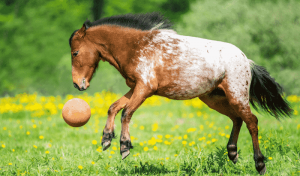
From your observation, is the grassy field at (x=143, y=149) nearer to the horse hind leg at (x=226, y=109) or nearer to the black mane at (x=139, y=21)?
the horse hind leg at (x=226, y=109)

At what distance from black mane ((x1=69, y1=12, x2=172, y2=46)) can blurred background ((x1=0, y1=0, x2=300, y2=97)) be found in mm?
8884

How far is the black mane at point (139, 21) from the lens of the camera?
147 inches

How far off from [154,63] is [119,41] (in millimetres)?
556

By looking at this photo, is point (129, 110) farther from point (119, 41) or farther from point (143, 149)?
point (143, 149)

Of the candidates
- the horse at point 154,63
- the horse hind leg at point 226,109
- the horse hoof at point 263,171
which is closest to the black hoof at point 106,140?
the horse at point 154,63

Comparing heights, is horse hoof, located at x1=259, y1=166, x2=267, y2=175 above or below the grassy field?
above

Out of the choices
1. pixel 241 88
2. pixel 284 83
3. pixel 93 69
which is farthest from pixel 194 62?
pixel 284 83

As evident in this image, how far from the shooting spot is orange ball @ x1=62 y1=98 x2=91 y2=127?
3.63 m

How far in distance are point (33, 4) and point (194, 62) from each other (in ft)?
57.7

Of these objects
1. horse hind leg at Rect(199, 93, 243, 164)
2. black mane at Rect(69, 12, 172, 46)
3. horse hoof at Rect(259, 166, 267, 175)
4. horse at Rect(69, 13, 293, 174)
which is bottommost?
horse hoof at Rect(259, 166, 267, 175)

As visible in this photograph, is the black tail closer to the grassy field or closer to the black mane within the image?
the grassy field

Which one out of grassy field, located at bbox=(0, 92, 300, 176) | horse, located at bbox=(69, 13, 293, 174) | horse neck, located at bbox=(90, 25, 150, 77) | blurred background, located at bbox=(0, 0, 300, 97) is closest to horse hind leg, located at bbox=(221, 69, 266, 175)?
horse, located at bbox=(69, 13, 293, 174)

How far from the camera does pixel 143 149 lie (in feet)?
18.2

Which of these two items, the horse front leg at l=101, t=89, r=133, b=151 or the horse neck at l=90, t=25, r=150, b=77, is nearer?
the horse front leg at l=101, t=89, r=133, b=151
